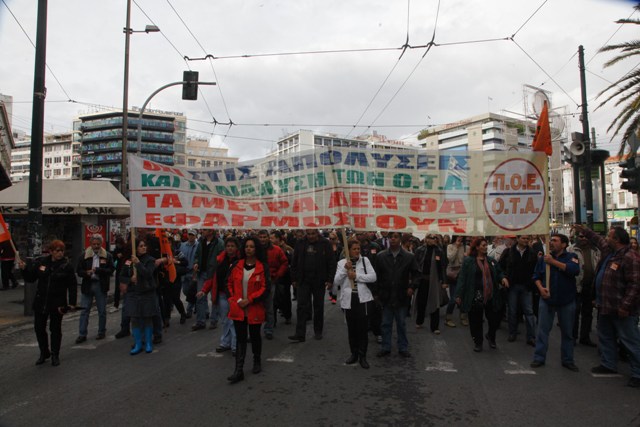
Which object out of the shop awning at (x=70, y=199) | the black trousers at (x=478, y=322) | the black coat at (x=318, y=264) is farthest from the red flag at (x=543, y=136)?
the shop awning at (x=70, y=199)

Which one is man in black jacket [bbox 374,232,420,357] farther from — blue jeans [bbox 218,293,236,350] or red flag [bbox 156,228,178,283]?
red flag [bbox 156,228,178,283]

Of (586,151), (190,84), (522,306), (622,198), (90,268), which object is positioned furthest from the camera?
(622,198)

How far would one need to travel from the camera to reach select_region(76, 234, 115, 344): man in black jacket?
7.34 meters

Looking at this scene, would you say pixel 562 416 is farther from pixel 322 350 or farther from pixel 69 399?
pixel 69 399

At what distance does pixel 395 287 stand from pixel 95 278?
195 inches

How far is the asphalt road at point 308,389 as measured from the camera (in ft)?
13.9

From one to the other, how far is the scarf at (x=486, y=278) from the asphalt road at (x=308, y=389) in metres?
0.85

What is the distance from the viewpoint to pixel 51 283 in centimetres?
618

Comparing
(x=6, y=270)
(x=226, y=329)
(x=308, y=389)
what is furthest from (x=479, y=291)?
(x=6, y=270)

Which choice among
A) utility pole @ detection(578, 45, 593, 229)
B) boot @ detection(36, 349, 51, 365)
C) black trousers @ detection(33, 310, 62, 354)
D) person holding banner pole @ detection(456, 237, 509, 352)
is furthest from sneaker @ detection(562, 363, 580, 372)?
utility pole @ detection(578, 45, 593, 229)

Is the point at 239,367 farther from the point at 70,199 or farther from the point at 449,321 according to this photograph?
the point at 70,199

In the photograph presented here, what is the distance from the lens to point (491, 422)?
4.14 m

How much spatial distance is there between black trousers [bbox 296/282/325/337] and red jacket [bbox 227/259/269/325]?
1889 mm

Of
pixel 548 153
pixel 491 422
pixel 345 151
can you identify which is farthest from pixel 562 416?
pixel 345 151
